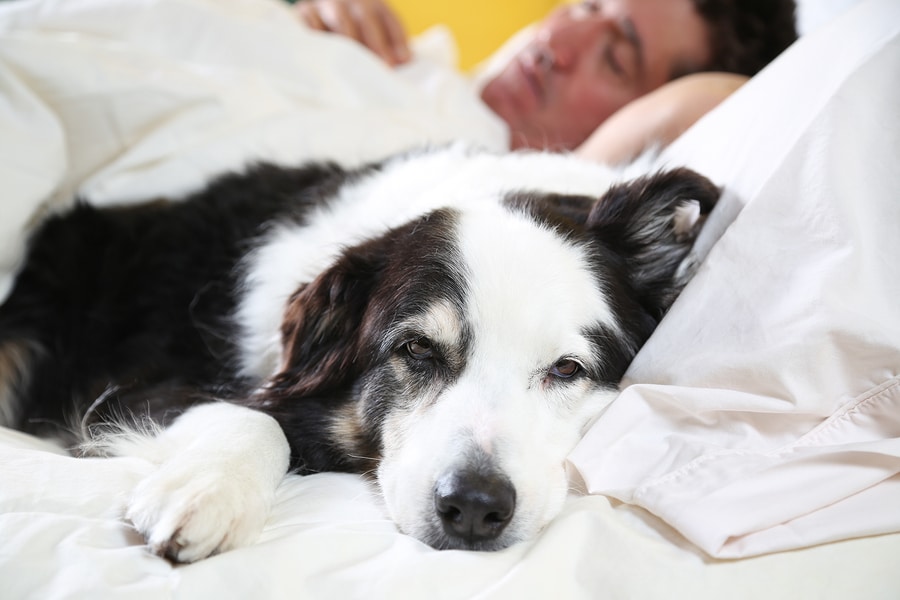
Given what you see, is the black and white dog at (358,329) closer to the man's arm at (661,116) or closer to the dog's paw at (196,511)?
the dog's paw at (196,511)

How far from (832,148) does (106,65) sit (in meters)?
2.42

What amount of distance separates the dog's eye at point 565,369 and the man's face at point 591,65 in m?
2.18

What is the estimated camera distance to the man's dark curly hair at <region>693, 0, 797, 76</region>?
374cm

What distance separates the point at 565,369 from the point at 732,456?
1.50 feet

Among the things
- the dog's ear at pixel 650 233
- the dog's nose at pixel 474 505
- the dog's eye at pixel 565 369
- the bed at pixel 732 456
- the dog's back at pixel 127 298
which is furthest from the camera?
the dog's back at pixel 127 298

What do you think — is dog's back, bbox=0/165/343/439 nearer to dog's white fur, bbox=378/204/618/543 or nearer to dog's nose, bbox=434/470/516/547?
dog's white fur, bbox=378/204/618/543

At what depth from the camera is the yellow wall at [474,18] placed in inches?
259

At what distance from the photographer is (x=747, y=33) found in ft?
12.5

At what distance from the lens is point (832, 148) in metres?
1.61

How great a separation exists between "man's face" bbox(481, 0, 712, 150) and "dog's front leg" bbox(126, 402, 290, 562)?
2.43 meters

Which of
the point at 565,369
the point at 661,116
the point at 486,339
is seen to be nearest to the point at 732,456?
the point at 565,369

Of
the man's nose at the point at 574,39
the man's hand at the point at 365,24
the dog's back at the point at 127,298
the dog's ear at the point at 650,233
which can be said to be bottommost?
the dog's back at the point at 127,298

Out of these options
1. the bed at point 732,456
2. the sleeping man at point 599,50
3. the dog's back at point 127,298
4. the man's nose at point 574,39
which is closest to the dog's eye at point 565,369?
the bed at point 732,456

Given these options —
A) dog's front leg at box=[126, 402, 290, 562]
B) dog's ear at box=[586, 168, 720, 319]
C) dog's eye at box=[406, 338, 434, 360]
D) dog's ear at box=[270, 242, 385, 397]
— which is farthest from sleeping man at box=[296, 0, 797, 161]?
dog's front leg at box=[126, 402, 290, 562]
